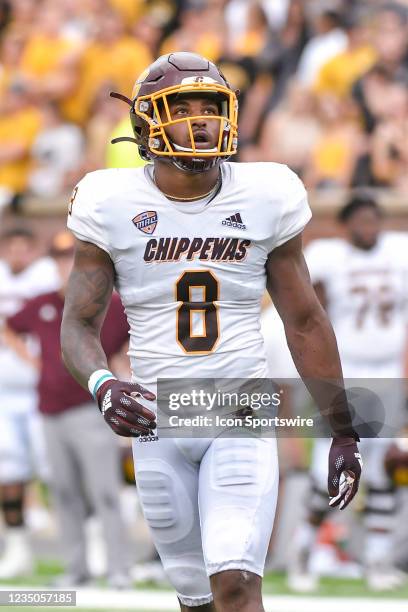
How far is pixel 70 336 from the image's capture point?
171 inches

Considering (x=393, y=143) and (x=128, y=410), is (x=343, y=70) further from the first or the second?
(x=128, y=410)

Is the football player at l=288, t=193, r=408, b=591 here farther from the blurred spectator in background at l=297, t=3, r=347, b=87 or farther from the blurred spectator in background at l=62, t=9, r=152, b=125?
the blurred spectator in background at l=62, t=9, r=152, b=125

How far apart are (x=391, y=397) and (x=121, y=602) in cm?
181

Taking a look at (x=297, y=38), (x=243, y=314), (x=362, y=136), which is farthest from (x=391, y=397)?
(x=297, y=38)

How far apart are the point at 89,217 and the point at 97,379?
490 mm

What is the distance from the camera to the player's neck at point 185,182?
4.32m

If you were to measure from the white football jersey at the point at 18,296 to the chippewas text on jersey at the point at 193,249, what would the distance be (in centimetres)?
453

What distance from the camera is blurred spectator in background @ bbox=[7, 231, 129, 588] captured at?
7773 millimetres

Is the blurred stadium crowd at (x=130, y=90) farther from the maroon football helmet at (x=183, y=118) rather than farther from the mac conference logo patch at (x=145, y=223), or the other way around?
the mac conference logo patch at (x=145, y=223)

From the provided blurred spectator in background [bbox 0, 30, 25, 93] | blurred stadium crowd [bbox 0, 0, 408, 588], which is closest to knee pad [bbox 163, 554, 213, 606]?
blurred stadium crowd [bbox 0, 0, 408, 588]

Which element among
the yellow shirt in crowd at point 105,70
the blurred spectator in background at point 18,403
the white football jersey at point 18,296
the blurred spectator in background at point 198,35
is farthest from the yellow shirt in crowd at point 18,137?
the white football jersey at point 18,296

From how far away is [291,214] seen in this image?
4.29 meters

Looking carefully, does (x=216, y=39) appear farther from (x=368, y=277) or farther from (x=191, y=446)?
(x=191, y=446)

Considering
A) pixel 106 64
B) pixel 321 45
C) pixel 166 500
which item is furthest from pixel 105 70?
pixel 166 500
